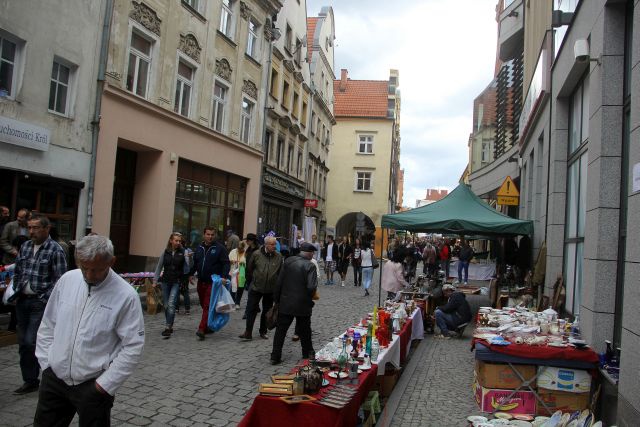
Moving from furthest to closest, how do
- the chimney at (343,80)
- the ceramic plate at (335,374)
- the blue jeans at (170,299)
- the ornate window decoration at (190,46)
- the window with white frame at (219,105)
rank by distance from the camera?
the chimney at (343,80) → the window with white frame at (219,105) → the ornate window decoration at (190,46) → the blue jeans at (170,299) → the ceramic plate at (335,374)

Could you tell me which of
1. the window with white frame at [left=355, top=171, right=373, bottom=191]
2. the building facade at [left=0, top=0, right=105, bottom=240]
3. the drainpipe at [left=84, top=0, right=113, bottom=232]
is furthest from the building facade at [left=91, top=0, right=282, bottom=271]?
the window with white frame at [left=355, top=171, right=373, bottom=191]

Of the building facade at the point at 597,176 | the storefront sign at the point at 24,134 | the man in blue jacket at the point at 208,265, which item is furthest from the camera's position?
the storefront sign at the point at 24,134

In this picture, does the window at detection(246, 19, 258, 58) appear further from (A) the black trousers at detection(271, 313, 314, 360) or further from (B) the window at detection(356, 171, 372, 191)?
(B) the window at detection(356, 171, 372, 191)

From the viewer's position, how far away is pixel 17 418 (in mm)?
5055

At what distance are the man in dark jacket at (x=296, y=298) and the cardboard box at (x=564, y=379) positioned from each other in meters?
3.18

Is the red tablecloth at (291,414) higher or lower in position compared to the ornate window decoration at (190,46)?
lower

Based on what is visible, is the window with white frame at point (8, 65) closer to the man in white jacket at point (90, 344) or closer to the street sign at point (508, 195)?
the man in white jacket at point (90, 344)

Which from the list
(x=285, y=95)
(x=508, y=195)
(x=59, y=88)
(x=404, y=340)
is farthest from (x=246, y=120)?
(x=404, y=340)

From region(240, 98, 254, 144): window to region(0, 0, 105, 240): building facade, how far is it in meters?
8.47

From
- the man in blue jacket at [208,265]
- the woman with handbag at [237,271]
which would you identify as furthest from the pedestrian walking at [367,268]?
the man in blue jacket at [208,265]

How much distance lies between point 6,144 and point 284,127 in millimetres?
16779

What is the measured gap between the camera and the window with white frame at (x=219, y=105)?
1895 centimetres

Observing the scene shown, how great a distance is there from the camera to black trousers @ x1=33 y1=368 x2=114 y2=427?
329 cm

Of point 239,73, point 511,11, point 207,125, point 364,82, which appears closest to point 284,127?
point 239,73
